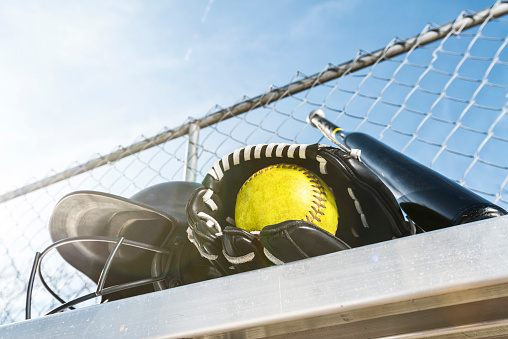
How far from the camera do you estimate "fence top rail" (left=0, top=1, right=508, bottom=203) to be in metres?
1.40

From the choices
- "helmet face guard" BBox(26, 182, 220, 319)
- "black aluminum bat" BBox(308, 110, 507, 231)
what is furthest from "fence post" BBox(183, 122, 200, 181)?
"black aluminum bat" BBox(308, 110, 507, 231)

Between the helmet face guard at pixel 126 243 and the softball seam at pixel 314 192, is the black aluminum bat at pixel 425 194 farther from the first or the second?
the helmet face guard at pixel 126 243

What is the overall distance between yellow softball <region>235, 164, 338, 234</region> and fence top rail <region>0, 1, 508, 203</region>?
38.9 inches

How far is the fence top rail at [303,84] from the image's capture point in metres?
1.40

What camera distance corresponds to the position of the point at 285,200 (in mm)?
663

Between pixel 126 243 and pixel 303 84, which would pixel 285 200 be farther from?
pixel 303 84

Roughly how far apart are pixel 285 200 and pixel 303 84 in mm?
1094

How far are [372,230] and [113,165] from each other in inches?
63.8

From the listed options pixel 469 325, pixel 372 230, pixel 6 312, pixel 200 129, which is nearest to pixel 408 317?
pixel 469 325

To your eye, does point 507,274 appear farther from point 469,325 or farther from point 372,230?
point 372,230

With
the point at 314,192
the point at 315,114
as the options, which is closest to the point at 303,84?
the point at 315,114

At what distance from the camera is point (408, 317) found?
1.60 feet

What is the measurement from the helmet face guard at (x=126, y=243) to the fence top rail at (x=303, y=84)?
860 millimetres

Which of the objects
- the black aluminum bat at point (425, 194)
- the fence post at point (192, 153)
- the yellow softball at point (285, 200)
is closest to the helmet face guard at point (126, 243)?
the yellow softball at point (285, 200)
